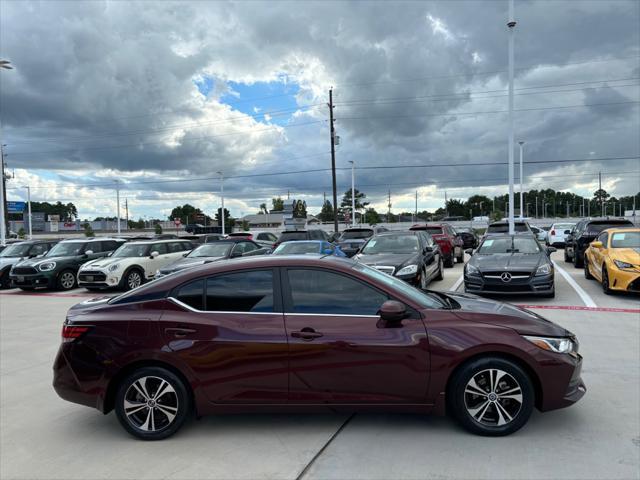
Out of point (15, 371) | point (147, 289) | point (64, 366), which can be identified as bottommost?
point (15, 371)

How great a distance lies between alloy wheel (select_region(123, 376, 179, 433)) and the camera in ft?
12.4

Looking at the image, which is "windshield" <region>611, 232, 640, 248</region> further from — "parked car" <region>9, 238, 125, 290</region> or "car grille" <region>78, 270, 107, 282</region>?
"parked car" <region>9, 238, 125, 290</region>

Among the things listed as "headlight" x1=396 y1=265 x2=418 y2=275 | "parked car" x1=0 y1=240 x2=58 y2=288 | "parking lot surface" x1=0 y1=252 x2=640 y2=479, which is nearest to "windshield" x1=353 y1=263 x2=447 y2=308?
"parking lot surface" x1=0 y1=252 x2=640 y2=479

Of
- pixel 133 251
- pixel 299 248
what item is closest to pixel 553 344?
pixel 299 248

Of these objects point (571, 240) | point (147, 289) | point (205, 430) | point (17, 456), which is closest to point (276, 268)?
point (147, 289)

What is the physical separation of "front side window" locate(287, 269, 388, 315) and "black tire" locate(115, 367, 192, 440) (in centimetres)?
116

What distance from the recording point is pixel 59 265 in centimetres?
1511

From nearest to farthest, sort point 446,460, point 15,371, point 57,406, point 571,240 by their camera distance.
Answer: point 446,460 < point 57,406 < point 15,371 < point 571,240

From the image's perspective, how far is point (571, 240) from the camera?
1641 cm

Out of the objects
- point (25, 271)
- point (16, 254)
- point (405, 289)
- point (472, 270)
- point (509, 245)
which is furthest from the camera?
point (16, 254)

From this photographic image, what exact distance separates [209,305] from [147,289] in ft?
2.02

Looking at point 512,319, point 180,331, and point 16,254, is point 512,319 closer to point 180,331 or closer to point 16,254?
point 180,331

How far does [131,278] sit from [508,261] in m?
10.7

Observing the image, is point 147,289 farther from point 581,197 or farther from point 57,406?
point 581,197
